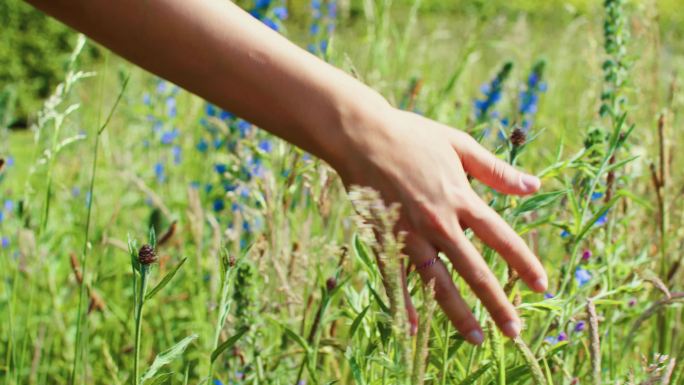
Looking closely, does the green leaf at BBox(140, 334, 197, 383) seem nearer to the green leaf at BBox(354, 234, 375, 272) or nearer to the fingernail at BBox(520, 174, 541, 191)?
the green leaf at BBox(354, 234, 375, 272)

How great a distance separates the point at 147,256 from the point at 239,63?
238 millimetres

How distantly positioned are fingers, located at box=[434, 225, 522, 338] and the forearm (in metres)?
0.15

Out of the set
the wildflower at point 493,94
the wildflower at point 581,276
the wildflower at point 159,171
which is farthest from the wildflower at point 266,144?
the wildflower at point 581,276

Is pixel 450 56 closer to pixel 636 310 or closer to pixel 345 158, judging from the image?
pixel 636 310

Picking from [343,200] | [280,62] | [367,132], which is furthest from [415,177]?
[343,200]

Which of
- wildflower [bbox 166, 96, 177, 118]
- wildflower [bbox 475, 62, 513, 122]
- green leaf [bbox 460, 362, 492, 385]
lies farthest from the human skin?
wildflower [bbox 166, 96, 177, 118]

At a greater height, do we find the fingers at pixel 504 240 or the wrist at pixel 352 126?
the wrist at pixel 352 126

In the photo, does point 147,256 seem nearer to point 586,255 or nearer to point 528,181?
point 528,181

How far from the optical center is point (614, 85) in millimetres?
1460

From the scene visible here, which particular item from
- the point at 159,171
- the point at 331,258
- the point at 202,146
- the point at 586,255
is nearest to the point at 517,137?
the point at 586,255

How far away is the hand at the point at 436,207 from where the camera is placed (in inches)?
31.9

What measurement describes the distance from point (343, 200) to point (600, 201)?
1.95ft

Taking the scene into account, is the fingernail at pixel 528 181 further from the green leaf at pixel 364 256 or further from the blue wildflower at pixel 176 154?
the blue wildflower at pixel 176 154

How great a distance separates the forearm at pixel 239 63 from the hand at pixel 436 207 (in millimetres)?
29
